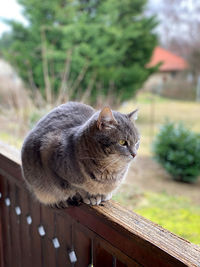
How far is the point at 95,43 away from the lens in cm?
615

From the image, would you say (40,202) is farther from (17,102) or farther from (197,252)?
(17,102)

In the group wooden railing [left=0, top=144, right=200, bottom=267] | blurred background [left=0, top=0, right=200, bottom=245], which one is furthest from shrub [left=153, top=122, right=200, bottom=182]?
wooden railing [left=0, top=144, right=200, bottom=267]

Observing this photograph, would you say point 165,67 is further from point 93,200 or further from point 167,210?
point 93,200

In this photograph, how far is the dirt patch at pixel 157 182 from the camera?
3346mm

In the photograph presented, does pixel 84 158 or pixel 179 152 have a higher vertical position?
pixel 84 158

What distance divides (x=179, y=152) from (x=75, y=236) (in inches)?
129

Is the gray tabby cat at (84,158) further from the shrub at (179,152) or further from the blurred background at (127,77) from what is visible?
the shrub at (179,152)

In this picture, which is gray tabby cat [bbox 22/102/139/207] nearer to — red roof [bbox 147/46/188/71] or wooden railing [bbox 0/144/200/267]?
wooden railing [bbox 0/144/200/267]

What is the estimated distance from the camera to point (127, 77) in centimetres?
702

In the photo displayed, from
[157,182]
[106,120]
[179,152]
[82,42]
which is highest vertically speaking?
[82,42]

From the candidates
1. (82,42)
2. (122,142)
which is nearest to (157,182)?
(122,142)

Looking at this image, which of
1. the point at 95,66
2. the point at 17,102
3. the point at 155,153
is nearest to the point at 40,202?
the point at 17,102

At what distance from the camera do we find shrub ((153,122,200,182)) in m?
3.76

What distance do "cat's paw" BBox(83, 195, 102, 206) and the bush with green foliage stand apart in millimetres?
4601
